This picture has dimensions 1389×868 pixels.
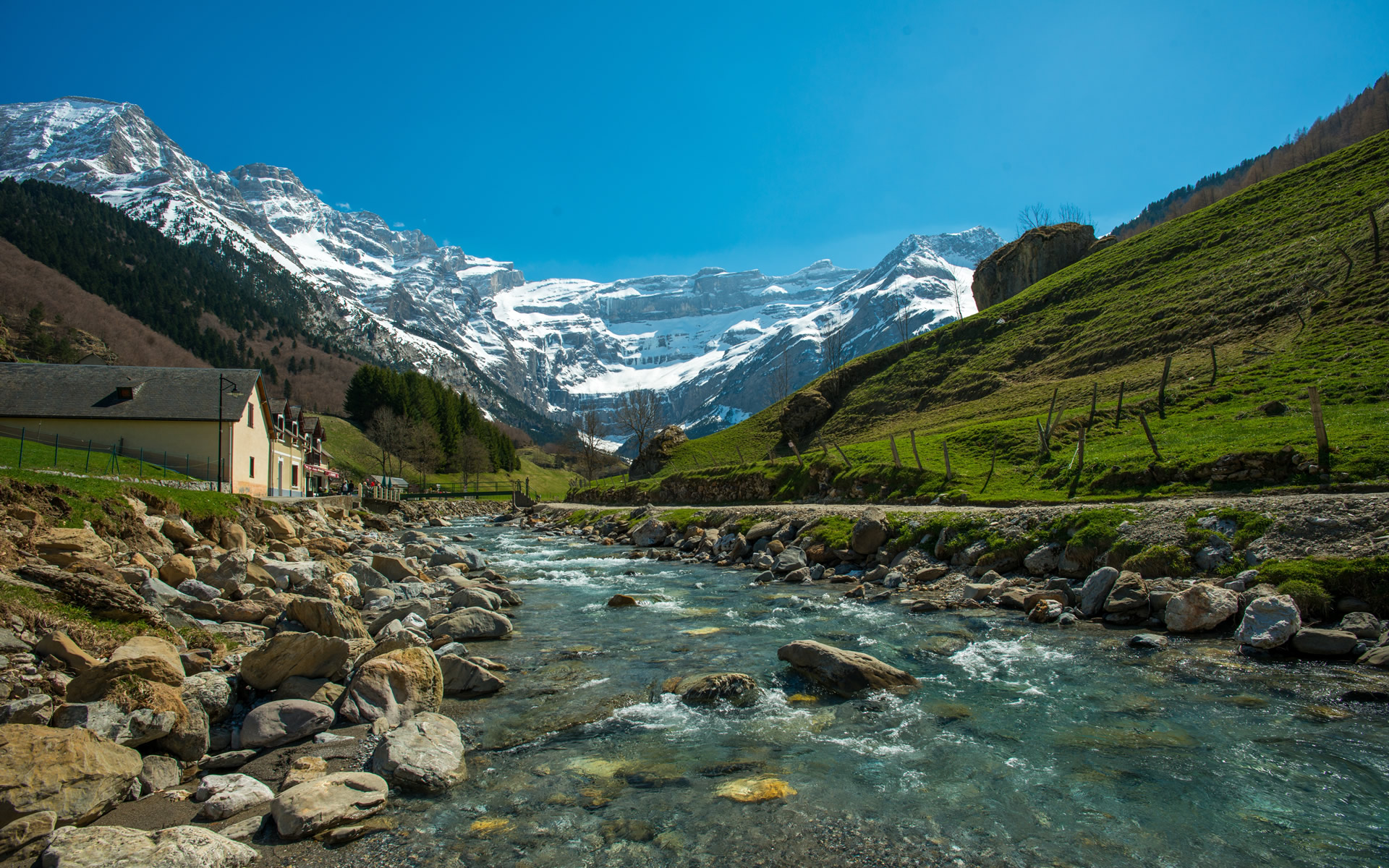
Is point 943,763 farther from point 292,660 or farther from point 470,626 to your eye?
point 470,626

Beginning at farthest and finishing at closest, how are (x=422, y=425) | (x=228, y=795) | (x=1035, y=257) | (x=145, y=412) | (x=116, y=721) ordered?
(x=422, y=425)
(x=1035, y=257)
(x=145, y=412)
(x=116, y=721)
(x=228, y=795)

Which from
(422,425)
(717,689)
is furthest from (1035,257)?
(422,425)

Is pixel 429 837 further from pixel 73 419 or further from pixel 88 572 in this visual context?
pixel 73 419

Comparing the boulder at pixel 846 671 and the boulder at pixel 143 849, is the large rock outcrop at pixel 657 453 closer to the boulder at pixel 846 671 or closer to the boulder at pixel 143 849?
the boulder at pixel 846 671

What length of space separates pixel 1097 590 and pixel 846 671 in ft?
25.9

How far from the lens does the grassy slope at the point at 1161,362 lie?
25.1m

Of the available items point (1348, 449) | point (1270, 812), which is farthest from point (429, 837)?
point (1348, 449)

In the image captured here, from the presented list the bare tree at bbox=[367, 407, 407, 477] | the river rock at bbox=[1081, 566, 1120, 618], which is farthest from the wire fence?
the bare tree at bbox=[367, 407, 407, 477]

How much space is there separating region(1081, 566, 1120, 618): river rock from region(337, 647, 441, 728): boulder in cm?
1407

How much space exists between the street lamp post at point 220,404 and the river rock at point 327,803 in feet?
136

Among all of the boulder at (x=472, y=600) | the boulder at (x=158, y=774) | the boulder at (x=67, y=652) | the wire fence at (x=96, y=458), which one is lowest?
the boulder at (x=472, y=600)

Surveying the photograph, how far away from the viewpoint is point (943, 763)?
7.83 meters

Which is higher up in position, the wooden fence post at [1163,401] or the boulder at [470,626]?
the wooden fence post at [1163,401]

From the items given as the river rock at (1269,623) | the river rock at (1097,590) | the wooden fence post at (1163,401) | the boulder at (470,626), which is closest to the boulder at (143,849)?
the boulder at (470,626)
